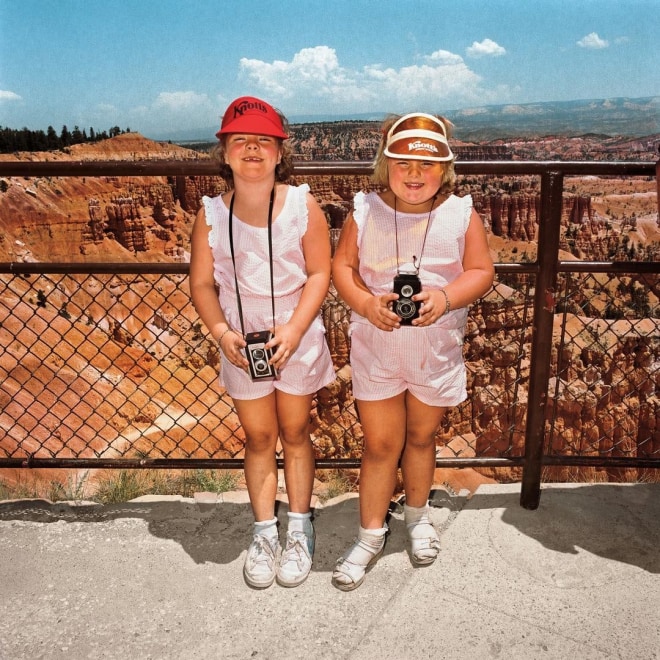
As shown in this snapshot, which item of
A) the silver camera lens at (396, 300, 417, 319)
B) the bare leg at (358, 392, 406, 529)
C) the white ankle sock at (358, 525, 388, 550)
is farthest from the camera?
the white ankle sock at (358, 525, 388, 550)

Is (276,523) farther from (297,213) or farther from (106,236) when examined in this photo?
(106,236)

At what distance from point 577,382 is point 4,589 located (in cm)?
1273

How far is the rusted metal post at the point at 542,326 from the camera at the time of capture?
2262 mm

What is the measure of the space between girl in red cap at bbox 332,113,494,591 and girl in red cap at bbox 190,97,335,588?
12cm

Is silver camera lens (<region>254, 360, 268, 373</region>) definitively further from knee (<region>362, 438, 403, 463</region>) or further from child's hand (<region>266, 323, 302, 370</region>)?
knee (<region>362, 438, 403, 463</region>)

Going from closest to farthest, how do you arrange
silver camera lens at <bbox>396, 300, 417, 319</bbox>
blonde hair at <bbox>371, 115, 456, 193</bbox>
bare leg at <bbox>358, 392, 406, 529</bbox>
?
1. silver camera lens at <bbox>396, 300, 417, 319</bbox>
2. blonde hair at <bbox>371, 115, 456, 193</bbox>
3. bare leg at <bbox>358, 392, 406, 529</bbox>

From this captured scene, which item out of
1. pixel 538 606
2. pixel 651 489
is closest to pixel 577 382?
pixel 651 489

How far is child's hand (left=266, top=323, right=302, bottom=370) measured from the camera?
194cm

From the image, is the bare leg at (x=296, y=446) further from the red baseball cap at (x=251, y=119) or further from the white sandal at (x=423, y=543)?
the red baseball cap at (x=251, y=119)

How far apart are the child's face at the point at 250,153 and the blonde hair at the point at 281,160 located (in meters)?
0.05

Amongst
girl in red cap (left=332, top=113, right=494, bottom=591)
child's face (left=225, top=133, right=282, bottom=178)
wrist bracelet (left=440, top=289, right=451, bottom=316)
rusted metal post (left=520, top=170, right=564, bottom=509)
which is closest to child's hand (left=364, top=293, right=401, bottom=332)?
girl in red cap (left=332, top=113, right=494, bottom=591)

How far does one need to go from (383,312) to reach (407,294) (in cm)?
9

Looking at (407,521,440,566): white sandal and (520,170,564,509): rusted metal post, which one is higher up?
(520,170,564,509): rusted metal post

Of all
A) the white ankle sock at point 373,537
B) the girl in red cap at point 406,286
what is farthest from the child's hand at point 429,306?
the white ankle sock at point 373,537
